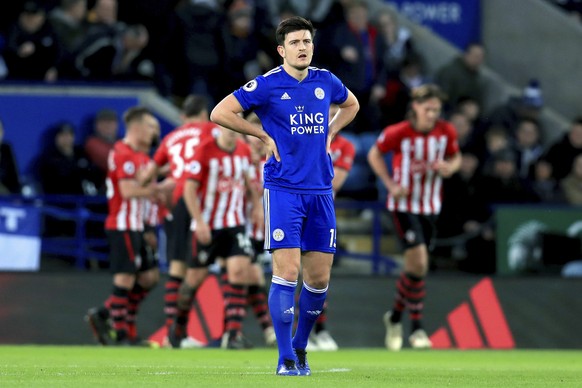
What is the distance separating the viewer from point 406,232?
Answer: 49.8 ft

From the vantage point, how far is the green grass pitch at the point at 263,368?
29.2ft

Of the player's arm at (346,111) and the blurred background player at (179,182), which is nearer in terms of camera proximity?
the player's arm at (346,111)

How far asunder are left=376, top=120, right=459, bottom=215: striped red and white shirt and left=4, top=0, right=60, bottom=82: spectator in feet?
17.4

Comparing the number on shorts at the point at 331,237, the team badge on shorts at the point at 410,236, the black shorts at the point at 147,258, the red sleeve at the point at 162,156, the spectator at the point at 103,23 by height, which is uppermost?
the spectator at the point at 103,23

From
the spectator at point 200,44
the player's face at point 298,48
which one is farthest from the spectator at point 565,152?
the player's face at point 298,48

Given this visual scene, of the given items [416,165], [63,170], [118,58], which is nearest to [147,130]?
[63,170]

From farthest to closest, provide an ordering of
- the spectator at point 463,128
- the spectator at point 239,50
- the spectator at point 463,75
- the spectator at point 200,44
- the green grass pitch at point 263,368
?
the spectator at point 463,75 → the spectator at point 463,128 → the spectator at point 239,50 → the spectator at point 200,44 → the green grass pitch at point 263,368

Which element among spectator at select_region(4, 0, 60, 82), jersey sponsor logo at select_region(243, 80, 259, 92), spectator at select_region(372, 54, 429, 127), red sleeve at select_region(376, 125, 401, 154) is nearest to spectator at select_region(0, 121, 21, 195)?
spectator at select_region(4, 0, 60, 82)

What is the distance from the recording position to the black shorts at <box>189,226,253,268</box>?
14438mm

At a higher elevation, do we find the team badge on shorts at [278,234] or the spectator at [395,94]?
the spectator at [395,94]

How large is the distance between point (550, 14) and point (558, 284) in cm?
757

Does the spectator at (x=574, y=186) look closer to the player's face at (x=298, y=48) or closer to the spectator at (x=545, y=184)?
the spectator at (x=545, y=184)

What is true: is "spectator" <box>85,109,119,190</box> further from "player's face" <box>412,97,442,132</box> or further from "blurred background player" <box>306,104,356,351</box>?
"player's face" <box>412,97,442,132</box>

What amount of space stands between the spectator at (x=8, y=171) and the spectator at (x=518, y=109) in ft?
22.6
